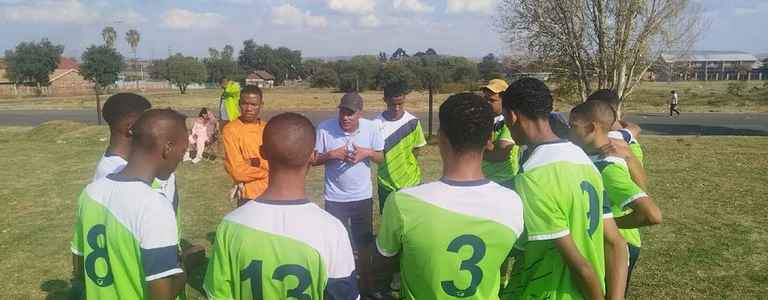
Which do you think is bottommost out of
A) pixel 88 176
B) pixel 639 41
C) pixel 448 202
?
pixel 88 176

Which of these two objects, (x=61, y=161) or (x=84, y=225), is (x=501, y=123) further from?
(x=61, y=161)

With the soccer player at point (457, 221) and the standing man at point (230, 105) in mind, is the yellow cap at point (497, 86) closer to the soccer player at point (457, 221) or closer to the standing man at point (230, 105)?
the standing man at point (230, 105)

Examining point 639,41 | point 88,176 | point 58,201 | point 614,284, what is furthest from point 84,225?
point 639,41

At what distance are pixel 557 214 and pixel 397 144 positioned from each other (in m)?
3.13

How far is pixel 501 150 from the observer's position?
4898 mm

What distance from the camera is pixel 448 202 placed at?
232 cm

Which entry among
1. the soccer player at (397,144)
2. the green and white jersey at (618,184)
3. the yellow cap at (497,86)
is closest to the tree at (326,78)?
the soccer player at (397,144)

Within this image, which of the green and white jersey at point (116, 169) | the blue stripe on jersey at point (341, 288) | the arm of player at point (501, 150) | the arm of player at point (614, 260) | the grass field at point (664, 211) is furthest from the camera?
the grass field at point (664, 211)

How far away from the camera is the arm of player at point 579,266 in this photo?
2.47 m

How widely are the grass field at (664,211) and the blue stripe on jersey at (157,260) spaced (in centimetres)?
315

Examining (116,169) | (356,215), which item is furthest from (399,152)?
(116,169)

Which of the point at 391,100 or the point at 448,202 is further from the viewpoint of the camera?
the point at 391,100

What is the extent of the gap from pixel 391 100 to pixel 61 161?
11.4 metres

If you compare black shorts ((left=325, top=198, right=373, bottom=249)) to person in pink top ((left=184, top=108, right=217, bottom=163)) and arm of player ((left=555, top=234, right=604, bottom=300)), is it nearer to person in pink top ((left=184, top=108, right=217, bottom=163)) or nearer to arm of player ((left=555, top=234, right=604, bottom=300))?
arm of player ((left=555, top=234, right=604, bottom=300))
